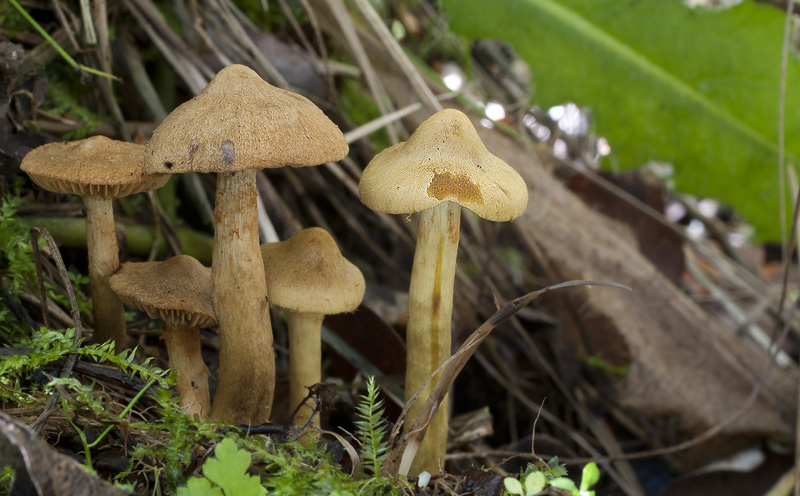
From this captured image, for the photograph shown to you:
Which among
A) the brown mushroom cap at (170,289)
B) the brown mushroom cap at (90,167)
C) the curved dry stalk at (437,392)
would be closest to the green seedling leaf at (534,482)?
the curved dry stalk at (437,392)

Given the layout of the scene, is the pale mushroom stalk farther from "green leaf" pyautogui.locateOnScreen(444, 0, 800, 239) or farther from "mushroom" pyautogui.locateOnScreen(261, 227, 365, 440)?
"green leaf" pyautogui.locateOnScreen(444, 0, 800, 239)

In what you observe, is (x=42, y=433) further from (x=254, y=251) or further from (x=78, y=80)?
(x=78, y=80)

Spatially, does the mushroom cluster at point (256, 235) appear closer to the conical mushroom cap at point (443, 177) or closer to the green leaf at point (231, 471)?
the conical mushroom cap at point (443, 177)

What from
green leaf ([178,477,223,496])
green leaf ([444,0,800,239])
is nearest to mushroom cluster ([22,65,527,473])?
green leaf ([178,477,223,496])

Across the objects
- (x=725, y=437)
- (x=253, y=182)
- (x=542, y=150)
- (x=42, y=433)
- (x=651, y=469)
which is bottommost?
(x=651, y=469)

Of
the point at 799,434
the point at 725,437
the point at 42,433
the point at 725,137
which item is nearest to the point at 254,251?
the point at 42,433

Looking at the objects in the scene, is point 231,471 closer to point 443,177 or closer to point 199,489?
point 199,489
